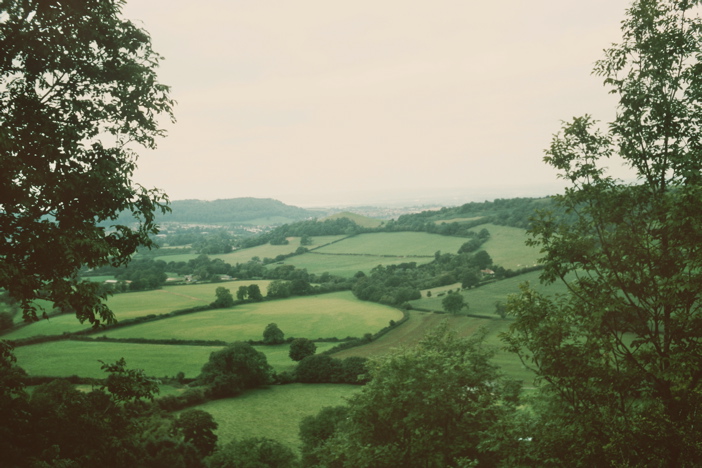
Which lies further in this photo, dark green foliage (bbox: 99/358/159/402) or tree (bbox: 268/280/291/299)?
tree (bbox: 268/280/291/299)

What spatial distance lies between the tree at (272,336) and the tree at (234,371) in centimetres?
1231

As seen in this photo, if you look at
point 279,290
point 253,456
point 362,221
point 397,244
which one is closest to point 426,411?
point 253,456

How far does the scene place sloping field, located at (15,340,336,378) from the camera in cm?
4362

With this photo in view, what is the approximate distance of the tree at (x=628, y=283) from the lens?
8625mm

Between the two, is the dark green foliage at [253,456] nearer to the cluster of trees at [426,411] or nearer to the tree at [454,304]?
the cluster of trees at [426,411]

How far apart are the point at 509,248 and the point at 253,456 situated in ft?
253

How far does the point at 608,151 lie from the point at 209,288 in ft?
276

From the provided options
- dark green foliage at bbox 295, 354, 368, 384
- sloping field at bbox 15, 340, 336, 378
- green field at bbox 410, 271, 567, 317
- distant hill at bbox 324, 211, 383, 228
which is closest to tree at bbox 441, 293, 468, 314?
green field at bbox 410, 271, 567, 317

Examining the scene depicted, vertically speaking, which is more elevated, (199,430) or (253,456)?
(253,456)

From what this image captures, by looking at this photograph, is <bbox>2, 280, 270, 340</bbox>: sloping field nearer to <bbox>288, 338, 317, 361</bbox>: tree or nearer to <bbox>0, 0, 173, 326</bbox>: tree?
<bbox>288, 338, 317, 361</bbox>: tree

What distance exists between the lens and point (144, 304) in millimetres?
70438

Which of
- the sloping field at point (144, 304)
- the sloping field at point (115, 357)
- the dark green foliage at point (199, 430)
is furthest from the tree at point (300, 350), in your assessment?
the sloping field at point (144, 304)

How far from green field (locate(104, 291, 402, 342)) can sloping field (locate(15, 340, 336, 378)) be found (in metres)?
3.95

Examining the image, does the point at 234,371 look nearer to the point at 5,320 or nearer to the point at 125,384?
the point at 5,320
